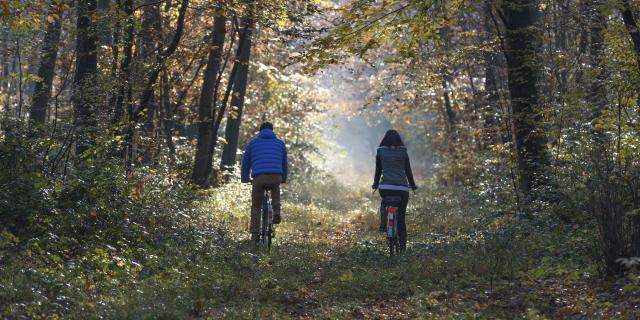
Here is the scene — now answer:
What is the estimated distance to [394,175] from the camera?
11.6 m

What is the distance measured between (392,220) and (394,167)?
862 millimetres

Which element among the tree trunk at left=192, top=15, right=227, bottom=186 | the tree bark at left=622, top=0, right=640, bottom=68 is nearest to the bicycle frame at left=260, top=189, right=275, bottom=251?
the tree trunk at left=192, top=15, right=227, bottom=186

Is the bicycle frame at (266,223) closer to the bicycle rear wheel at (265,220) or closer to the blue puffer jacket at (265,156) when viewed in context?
the bicycle rear wheel at (265,220)

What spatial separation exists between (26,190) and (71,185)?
62cm

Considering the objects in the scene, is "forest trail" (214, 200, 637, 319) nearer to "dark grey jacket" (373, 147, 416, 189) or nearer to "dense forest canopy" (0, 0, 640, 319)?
"dense forest canopy" (0, 0, 640, 319)

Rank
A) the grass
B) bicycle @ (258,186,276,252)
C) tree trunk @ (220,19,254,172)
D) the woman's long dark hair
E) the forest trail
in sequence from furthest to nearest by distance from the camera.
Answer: tree trunk @ (220,19,254,172), bicycle @ (258,186,276,252), the woman's long dark hair, the forest trail, the grass

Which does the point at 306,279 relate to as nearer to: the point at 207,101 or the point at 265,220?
the point at 265,220

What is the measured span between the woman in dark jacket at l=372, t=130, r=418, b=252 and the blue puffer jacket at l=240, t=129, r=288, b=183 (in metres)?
1.64

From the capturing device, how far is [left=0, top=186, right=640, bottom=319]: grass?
711 centimetres

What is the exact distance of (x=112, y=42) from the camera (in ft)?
46.9

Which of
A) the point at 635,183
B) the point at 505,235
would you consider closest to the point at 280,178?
the point at 505,235

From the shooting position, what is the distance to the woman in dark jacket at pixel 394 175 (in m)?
11.6

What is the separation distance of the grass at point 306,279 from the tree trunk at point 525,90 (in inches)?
66.7

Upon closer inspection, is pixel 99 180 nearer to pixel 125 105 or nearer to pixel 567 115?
pixel 125 105
